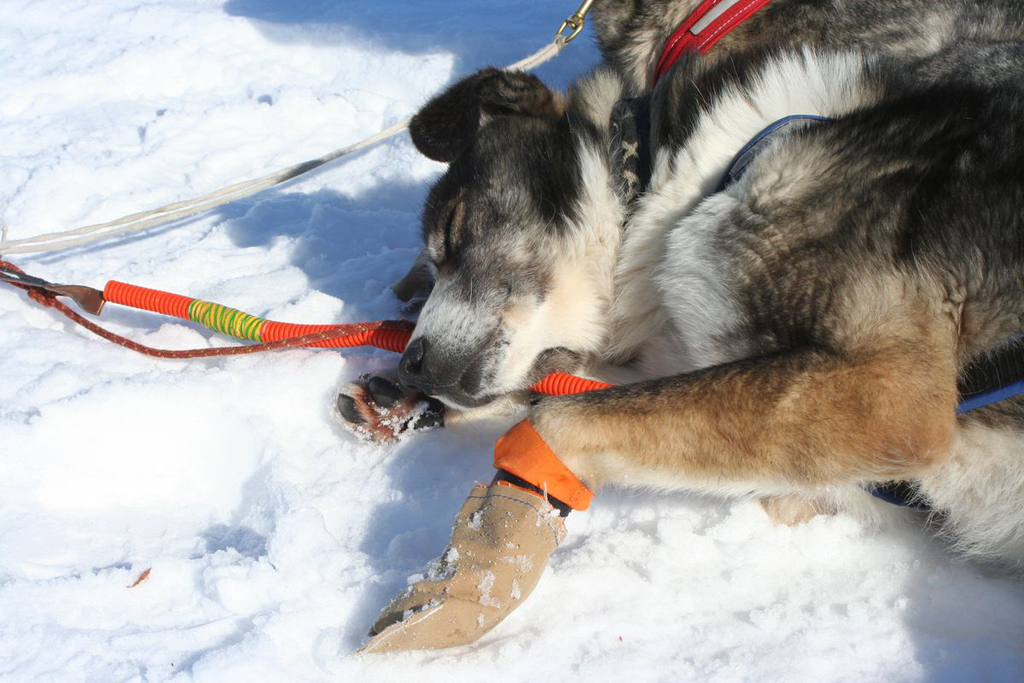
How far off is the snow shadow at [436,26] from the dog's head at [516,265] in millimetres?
2702

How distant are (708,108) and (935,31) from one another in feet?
5.24

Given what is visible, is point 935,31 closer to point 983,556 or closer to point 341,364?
point 983,556

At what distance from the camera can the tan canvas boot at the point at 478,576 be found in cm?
190

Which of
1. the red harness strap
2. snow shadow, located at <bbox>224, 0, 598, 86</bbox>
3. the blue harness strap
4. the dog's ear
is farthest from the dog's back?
snow shadow, located at <bbox>224, 0, 598, 86</bbox>

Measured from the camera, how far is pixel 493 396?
2.68m

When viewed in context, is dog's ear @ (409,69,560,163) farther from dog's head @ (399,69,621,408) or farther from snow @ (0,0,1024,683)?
snow @ (0,0,1024,683)

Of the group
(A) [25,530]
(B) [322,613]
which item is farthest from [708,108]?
(A) [25,530]

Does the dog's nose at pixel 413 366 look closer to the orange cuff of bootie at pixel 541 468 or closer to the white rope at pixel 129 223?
the orange cuff of bootie at pixel 541 468

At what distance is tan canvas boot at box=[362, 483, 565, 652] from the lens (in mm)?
1896

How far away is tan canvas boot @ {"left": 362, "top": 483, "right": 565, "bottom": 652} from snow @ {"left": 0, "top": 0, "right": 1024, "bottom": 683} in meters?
0.08

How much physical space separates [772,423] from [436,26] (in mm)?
4903

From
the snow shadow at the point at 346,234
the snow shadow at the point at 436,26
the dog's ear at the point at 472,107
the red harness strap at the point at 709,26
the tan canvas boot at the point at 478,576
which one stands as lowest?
the snow shadow at the point at 346,234

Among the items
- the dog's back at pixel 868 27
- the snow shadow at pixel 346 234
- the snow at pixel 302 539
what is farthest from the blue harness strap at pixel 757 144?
the snow shadow at pixel 346 234

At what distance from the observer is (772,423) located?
2029mm
